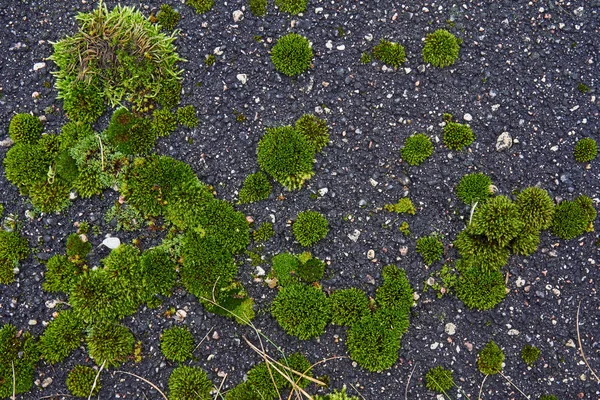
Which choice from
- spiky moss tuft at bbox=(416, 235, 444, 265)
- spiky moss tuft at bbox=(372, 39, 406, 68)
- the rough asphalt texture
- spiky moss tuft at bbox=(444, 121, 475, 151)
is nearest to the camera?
the rough asphalt texture

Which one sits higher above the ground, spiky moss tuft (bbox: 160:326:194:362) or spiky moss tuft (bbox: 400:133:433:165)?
spiky moss tuft (bbox: 400:133:433:165)

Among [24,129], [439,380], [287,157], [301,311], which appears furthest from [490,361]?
[24,129]

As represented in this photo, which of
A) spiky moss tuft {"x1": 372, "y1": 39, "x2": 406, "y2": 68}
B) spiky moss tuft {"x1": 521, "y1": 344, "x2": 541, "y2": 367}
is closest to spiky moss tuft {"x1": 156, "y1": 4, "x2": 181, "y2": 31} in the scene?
spiky moss tuft {"x1": 372, "y1": 39, "x2": 406, "y2": 68}

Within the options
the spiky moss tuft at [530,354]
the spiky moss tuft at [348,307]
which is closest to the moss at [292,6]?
the spiky moss tuft at [348,307]

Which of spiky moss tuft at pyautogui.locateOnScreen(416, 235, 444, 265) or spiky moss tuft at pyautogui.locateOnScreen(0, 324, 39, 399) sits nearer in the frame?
spiky moss tuft at pyautogui.locateOnScreen(0, 324, 39, 399)

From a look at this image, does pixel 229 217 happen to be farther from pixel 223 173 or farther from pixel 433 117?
pixel 433 117

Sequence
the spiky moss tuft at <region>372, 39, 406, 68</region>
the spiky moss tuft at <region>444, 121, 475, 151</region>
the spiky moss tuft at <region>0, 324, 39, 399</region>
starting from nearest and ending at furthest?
the spiky moss tuft at <region>0, 324, 39, 399</region>
the spiky moss tuft at <region>444, 121, 475, 151</region>
the spiky moss tuft at <region>372, 39, 406, 68</region>

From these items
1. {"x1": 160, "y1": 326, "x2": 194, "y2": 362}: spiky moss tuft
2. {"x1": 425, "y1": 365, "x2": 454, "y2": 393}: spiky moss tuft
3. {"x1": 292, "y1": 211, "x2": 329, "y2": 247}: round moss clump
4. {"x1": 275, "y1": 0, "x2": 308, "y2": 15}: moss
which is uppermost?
{"x1": 275, "y1": 0, "x2": 308, "y2": 15}: moss

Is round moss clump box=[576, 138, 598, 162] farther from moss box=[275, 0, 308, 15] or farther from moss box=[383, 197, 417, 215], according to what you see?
moss box=[275, 0, 308, 15]

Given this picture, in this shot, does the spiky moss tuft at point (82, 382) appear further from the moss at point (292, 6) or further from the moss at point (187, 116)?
the moss at point (292, 6)
